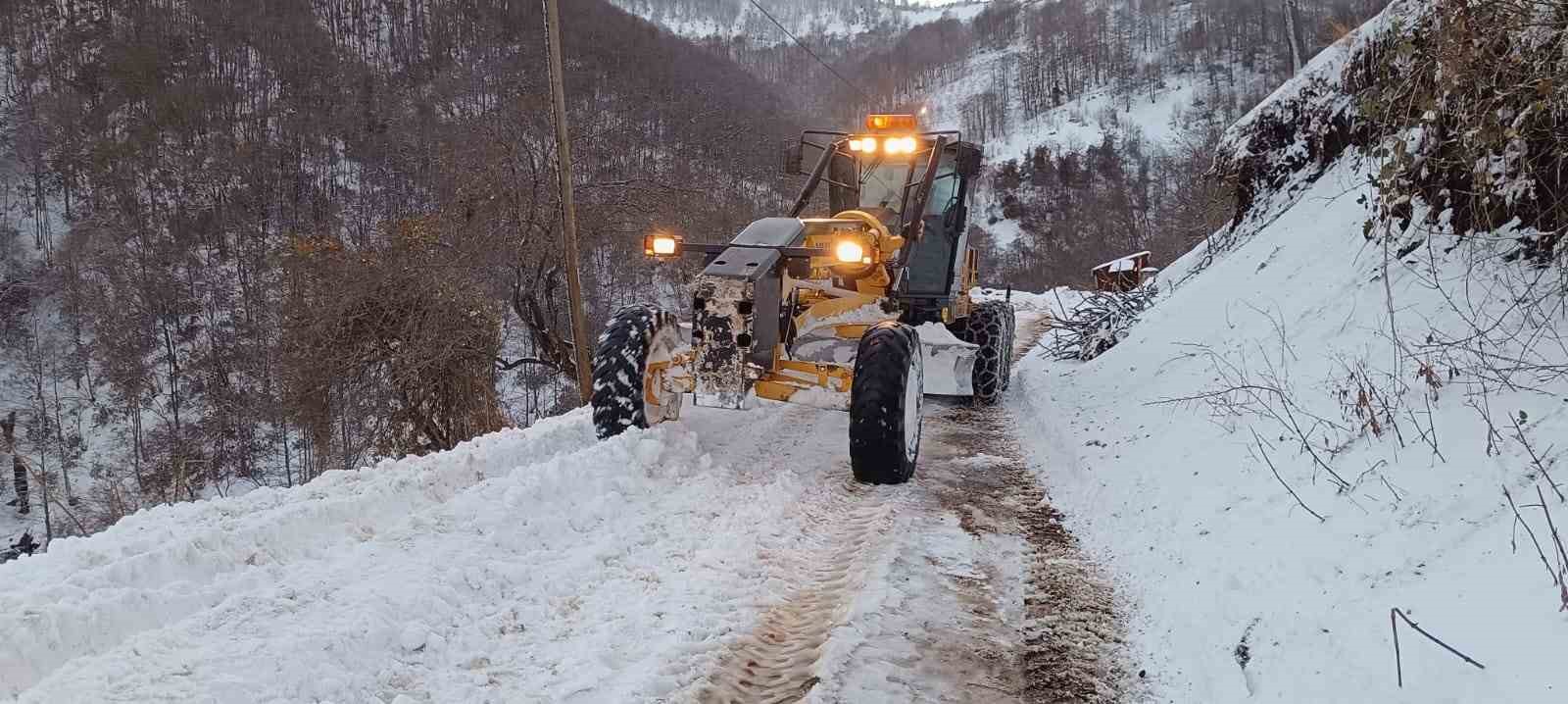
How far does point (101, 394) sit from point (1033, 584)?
41803mm

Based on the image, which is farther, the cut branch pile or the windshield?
the cut branch pile

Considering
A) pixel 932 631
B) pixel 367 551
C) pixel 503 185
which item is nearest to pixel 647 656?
pixel 932 631

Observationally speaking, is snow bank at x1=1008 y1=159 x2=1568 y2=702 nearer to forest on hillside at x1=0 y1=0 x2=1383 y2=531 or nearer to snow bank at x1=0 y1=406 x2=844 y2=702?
snow bank at x1=0 y1=406 x2=844 y2=702

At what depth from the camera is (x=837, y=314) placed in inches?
256

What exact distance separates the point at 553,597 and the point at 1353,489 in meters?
3.12

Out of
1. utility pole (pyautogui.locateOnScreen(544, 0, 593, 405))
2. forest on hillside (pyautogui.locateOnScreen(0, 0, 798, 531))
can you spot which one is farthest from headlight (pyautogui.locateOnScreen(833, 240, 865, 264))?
forest on hillside (pyautogui.locateOnScreen(0, 0, 798, 531))

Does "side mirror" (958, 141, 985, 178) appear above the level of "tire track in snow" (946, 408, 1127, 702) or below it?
above

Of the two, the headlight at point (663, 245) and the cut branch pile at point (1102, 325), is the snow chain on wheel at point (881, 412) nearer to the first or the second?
the headlight at point (663, 245)

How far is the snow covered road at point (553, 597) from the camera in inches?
95.7

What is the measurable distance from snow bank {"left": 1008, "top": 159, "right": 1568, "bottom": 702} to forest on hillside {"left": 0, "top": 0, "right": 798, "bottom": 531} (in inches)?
449

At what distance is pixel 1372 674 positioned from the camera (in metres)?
2.33

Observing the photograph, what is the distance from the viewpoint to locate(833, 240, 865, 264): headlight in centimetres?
501

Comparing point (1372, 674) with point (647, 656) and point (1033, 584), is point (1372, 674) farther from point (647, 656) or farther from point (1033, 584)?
point (647, 656)

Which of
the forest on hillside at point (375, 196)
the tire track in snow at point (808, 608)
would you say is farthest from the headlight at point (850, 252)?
the forest on hillside at point (375, 196)
